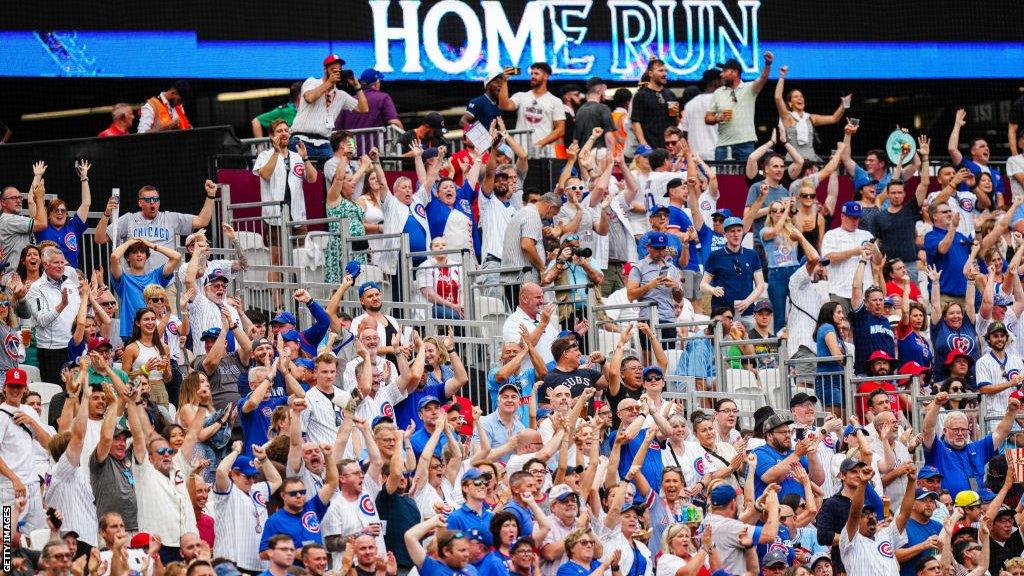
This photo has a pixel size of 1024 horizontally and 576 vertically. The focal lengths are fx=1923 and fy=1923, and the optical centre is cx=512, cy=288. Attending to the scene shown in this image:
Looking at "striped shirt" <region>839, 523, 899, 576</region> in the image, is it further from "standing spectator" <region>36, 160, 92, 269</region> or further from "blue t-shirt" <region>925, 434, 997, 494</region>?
"standing spectator" <region>36, 160, 92, 269</region>

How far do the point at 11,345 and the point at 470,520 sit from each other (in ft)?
15.5

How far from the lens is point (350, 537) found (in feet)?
35.7

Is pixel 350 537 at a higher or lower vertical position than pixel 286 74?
lower

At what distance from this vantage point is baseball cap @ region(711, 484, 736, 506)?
1209 centimetres

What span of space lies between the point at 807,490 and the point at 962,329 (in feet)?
13.3

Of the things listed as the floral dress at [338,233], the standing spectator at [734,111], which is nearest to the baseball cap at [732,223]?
the floral dress at [338,233]

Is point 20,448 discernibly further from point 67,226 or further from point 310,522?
point 67,226

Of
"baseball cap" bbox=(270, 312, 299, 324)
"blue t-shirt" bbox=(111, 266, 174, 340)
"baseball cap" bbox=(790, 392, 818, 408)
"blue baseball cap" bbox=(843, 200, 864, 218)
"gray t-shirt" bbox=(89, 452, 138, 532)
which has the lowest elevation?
"gray t-shirt" bbox=(89, 452, 138, 532)

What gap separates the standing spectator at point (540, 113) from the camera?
61.6 feet

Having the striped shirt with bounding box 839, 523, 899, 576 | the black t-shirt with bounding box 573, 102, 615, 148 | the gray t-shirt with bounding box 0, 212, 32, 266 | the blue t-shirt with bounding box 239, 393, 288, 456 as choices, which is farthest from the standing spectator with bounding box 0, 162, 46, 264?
the striped shirt with bounding box 839, 523, 899, 576

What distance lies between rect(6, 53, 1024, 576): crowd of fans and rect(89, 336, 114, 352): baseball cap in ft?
0.14

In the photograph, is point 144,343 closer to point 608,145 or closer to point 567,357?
point 567,357

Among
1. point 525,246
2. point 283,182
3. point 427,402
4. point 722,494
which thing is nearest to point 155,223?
point 283,182

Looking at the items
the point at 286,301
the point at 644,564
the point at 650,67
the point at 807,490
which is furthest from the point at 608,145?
the point at 644,564
